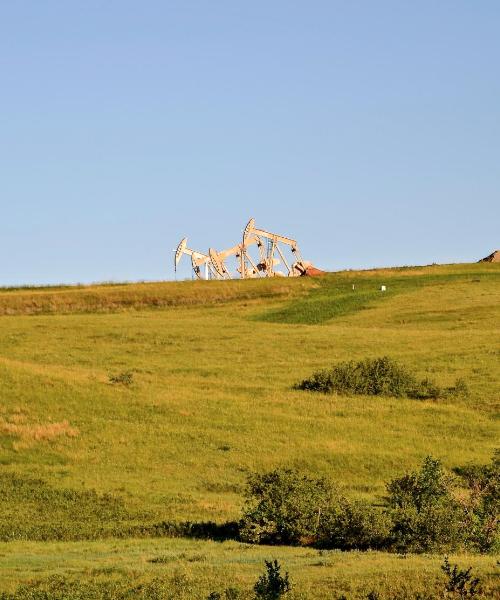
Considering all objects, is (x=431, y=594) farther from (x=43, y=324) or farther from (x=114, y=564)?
(x=43, y=324)

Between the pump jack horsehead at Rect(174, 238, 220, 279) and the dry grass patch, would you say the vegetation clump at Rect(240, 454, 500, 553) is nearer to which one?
the dry grass patch

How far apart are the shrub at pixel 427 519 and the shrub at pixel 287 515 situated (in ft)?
6.51

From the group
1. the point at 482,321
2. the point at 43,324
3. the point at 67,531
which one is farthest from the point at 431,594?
the point at 43,324

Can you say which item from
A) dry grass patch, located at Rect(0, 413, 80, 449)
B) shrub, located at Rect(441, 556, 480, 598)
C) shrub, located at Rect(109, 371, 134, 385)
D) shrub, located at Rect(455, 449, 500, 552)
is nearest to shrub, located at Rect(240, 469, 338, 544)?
shrub, located at Rect(455, 449, 500, 552)

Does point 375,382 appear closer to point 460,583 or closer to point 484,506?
point 484,506

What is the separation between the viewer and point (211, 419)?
50406 millimetres

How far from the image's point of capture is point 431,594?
21.9 m

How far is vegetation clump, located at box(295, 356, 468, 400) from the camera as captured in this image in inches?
2183

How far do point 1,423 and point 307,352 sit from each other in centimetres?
2254

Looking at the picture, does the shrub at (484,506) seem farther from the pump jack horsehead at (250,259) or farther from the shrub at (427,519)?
the pump jack horsehead at (250,259)

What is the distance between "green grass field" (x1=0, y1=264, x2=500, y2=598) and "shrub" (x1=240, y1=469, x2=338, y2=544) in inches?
37.0

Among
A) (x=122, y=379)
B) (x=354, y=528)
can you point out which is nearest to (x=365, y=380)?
(x=122, y=379)

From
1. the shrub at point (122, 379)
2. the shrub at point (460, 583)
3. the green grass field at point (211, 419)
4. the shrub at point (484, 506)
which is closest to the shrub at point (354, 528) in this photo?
the green grass field at point (211, 419)

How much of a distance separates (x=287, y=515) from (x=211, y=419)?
17.8 metres
